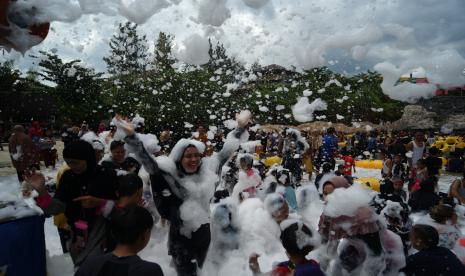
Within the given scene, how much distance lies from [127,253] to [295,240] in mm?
1100

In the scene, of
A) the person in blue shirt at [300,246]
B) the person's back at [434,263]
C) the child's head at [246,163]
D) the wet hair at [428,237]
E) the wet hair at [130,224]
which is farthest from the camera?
the child's head at [246,163]

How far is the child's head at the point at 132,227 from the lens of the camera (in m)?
1.97

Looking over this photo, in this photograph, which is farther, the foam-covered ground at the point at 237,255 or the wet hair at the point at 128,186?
the foam-covered ground at the point at 237,255

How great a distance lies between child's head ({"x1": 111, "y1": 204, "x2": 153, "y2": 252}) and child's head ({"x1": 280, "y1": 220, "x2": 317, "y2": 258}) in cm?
97

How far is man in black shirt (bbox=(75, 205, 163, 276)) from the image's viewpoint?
1.87 m

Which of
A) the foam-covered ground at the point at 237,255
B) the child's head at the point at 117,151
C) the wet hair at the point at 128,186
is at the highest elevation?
the child's head at the point at 117,151

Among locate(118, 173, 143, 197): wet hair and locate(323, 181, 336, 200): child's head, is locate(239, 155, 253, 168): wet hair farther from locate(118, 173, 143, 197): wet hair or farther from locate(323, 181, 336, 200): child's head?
locate(118, 173, 143, 197): wet hair

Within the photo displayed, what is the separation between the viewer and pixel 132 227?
6.50ft

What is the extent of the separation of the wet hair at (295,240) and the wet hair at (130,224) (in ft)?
3.18

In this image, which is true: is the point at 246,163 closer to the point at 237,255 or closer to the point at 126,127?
the point at 237,255

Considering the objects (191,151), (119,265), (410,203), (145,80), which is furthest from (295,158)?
(145,80)

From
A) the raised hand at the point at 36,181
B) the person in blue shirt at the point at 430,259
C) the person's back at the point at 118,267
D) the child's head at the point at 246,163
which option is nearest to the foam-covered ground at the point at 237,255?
the raised hand at the point at 36,181

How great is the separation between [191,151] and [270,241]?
6.13ft

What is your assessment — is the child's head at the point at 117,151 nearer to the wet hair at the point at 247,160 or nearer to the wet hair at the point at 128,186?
the wet hair at the point at 128,186
